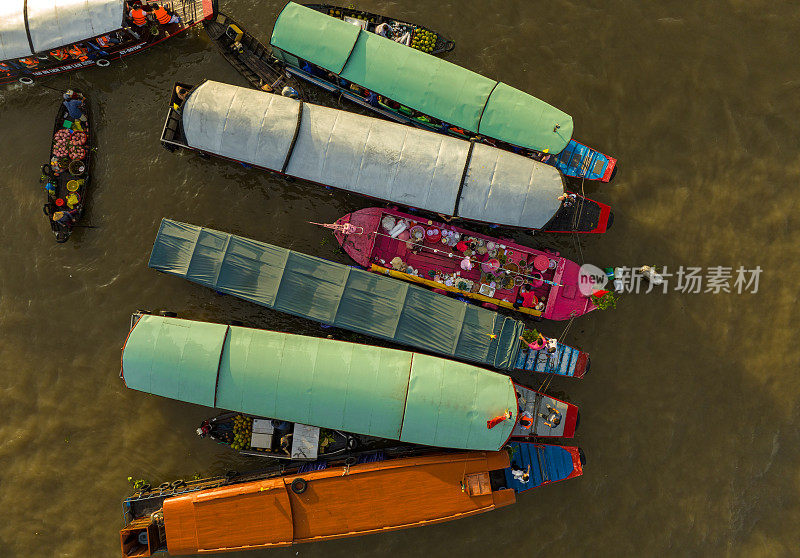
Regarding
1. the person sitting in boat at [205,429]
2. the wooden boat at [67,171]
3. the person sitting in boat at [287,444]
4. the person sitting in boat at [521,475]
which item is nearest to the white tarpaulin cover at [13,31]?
the wooden boat at [67,171]

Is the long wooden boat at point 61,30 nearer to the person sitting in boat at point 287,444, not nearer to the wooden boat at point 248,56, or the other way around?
the wooden boat at point 248,56

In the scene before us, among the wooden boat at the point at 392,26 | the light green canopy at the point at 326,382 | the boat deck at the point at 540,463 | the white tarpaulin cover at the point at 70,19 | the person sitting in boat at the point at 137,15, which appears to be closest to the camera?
the light green canopy at the point at 326,382

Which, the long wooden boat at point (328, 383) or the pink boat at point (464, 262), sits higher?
the pink boat at point (464, 262)

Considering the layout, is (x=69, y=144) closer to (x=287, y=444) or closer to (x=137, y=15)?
(x=137, y=15)

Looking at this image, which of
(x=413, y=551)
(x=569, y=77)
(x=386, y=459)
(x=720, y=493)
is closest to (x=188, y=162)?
(x=386, y=459)

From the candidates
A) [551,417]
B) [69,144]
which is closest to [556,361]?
[551,417]

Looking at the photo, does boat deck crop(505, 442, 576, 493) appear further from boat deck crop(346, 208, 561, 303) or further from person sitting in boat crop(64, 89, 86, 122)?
person sitting in boat crop(64, 89, 86, 122)

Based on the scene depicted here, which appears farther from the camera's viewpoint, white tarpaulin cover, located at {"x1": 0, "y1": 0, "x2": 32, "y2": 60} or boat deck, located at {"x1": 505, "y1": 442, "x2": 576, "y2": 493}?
white tarpaulin cover, located at {"x1": 0, "y1": 0, "x2": 32, "y2": 60}

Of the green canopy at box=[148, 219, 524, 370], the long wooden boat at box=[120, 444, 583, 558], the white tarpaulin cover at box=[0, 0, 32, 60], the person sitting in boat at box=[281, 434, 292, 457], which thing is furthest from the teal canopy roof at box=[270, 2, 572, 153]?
the person sitting in boat at box=[281, 434, 292, 457]
